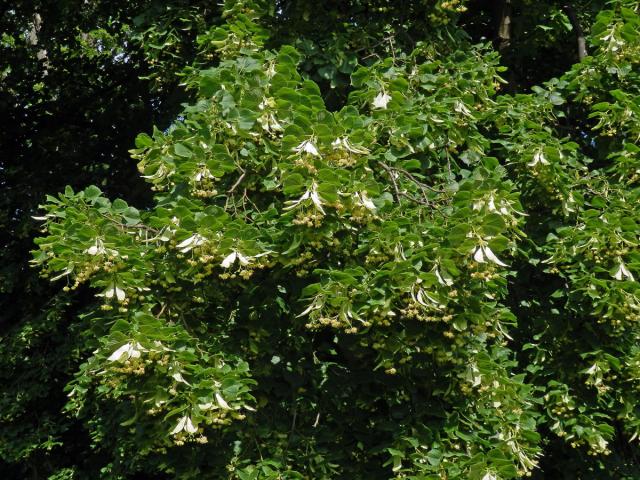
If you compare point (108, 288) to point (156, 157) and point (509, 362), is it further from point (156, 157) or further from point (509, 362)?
point (509, 362)

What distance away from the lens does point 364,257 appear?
12.4ft

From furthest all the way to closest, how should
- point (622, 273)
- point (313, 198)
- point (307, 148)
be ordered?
point (622, 273) < point (307, 148) < point (313, 198)

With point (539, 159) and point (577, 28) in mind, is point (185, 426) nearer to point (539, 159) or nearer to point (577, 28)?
point (539, 159)

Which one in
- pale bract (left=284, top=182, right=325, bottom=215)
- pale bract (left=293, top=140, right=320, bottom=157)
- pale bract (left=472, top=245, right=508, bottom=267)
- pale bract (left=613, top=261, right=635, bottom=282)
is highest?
pale bract (left=293, top=140, right=320, bottom=157)

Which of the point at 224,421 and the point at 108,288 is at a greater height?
the point at 108,288

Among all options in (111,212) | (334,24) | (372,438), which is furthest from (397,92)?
(372,438)

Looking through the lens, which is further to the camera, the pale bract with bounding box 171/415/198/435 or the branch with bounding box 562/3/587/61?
the branch with bounding box 562/3/587/61

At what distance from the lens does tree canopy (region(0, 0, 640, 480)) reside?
11.2 ft

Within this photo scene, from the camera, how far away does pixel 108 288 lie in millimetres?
3564

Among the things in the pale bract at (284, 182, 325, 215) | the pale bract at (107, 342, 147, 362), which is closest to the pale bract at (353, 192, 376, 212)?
the pale bract at (284, 182, 325, 215)

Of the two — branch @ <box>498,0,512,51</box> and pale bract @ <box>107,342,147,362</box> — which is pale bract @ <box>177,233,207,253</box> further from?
branch @ <box>498,0,512,51</box>

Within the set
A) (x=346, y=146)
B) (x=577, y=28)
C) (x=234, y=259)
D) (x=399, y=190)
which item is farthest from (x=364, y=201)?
(x=577, y=28)

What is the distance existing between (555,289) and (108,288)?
2.78m

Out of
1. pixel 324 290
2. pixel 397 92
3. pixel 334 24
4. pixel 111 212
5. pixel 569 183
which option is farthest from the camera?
pixel 334 24
